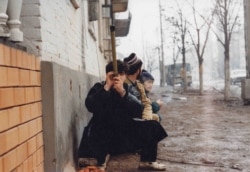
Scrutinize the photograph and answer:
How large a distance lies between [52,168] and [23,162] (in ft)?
2.12

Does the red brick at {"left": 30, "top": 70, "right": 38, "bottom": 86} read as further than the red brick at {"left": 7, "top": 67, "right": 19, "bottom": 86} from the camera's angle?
Yes

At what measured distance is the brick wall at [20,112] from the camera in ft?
6.91

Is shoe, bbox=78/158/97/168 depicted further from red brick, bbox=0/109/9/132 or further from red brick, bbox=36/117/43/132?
red brick, bbox=0/109/9/132

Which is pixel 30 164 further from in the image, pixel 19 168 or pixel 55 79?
pixel 55 79

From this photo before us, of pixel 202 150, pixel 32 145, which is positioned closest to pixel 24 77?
pixel 32 145

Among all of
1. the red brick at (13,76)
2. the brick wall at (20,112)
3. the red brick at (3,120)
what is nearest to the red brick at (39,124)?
the brick wall at (20,112)

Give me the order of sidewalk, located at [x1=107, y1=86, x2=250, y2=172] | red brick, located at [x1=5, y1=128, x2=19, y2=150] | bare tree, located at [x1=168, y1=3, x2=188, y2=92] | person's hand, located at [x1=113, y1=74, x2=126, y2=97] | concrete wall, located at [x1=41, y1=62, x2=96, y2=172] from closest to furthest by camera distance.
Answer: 1. red brick, located at [x1=5, y1=128, x2=19, y2=150]
2. concrete wall, located at [x1=41, y1=62, x2=96, y2=172]
3. person's hand, located at [x1=113, y1=74, x2=126, y2=97]
4. sidewalk, located at [x1=107, y1=86, x2=250, y2=172]
5. bare tree, located at [x1=168, y1=3, x2=188, y2=92]

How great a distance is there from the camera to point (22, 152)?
8.00ft

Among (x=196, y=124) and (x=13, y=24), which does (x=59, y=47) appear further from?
(x=196, y=124)

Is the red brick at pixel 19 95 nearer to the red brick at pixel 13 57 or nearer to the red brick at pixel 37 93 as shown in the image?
the red brick at pixel 13 57

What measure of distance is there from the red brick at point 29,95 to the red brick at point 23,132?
6.2 inches

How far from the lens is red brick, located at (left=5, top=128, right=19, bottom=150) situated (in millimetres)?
2141

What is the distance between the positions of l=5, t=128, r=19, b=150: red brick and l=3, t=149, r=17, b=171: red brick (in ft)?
0.12

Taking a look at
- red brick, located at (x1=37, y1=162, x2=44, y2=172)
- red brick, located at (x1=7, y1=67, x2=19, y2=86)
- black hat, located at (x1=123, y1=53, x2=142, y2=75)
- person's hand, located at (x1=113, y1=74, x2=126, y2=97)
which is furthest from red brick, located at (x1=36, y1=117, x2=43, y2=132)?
black hat, located at (x1=123, y1=53, x2=142, y2=75)
